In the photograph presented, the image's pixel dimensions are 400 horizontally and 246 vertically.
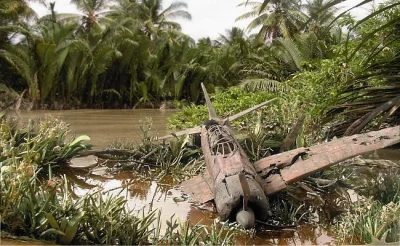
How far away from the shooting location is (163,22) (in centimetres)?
3691

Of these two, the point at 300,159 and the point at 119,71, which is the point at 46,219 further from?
the point at 119,71

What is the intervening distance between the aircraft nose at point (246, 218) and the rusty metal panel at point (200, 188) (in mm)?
794

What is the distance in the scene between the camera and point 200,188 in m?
5.65

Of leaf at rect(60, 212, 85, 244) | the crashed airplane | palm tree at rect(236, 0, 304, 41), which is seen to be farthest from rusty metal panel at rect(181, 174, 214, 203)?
palm tree at rect(236, 0, 304, 41)

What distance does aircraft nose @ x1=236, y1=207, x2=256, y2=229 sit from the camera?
445 cm

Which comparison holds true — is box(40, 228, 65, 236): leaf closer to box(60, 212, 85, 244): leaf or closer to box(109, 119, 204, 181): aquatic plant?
box(60, 212, 85, 244): leaf

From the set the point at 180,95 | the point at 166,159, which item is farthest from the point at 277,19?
the point at 166,159

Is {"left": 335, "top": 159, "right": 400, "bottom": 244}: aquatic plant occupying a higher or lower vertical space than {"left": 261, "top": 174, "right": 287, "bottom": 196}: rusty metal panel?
lower

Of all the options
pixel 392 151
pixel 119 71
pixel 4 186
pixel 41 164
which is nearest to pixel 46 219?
pixel 4 186

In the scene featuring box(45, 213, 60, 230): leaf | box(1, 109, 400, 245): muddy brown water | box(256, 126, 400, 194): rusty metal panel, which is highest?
box(256, 126, 400, 194): rusty metal panel

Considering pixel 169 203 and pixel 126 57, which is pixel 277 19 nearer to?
pixel 126 57

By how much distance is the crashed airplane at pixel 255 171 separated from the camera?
4.62 m

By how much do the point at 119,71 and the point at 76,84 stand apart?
3261mm

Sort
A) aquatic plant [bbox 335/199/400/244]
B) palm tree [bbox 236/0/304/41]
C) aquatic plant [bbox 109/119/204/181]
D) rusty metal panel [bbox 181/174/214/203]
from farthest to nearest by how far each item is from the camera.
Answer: palm tree [bbox 236/0/304/41] < aquatic plant [bbox 109/119/204/181] < rusty metal panel [bbox 181/174/214/203] < aquatic plant [bbox 335/199/400/244]
